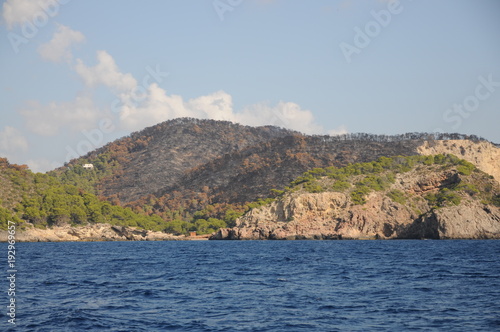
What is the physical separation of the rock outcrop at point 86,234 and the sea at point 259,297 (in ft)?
238

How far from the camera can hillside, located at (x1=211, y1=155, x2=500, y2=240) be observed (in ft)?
350

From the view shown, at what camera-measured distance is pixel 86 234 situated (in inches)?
5197

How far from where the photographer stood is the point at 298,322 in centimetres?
2489

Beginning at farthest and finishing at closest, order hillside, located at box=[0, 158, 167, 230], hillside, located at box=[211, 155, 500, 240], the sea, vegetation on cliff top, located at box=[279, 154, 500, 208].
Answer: hillside, located at box=[0, 158, 167, 230], vegetation on cliff top, located at box=[279, 154, 500, 208], hillside, located at box=[211, 155, 500, 240], the sea

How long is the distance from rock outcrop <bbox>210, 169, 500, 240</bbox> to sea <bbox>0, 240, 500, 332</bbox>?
196 feet

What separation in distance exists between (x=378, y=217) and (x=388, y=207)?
3.11 m

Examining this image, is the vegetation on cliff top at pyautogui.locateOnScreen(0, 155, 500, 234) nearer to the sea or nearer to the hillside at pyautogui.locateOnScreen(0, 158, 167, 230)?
the hillside at pyautogui.locateOnScreen(0, 158, 167, 230)

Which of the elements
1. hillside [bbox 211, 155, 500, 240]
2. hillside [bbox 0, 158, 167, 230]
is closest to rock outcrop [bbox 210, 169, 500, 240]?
hillside [bbox 211, 155, 500, 240]

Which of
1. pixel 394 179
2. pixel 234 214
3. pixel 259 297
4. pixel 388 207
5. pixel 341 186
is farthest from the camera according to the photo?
pixel 234 214

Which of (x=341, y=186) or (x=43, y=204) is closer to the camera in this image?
(x=43, y=204)

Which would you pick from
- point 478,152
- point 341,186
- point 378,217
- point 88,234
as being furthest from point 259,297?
point 478,152

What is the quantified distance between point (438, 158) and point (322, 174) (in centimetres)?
2951

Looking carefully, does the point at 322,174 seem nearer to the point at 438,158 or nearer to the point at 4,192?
the point at 438,158

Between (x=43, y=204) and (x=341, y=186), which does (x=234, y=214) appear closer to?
(x=341, y=186)
